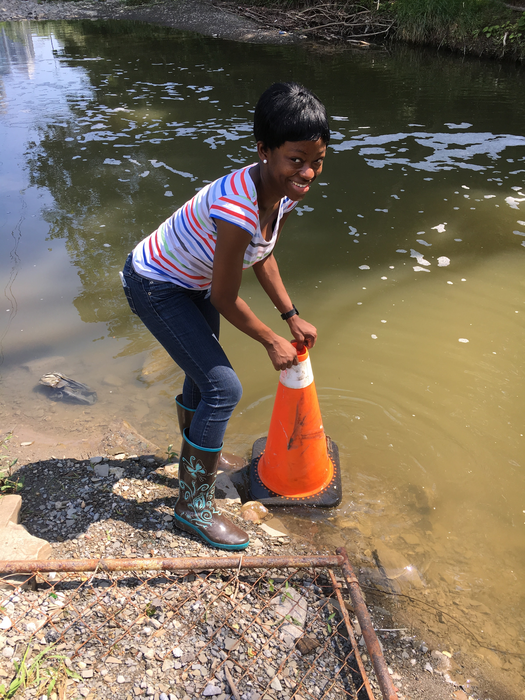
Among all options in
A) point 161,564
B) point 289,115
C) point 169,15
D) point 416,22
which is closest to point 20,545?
point 161,564

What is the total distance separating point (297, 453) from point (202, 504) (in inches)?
23.9

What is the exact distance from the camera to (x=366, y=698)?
170 cm

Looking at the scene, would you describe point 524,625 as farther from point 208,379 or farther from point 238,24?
point 238,24

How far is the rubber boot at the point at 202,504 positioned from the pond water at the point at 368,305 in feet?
1.67

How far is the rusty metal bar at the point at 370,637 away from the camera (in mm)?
1652

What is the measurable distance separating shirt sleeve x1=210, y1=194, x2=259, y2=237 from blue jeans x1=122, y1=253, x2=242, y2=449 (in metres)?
0.40

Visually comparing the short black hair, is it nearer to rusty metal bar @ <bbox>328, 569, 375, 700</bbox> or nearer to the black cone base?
rusty metal bar @ <bbox>328, 569, 375, 700</bbox>

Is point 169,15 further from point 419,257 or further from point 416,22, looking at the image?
point 419,257

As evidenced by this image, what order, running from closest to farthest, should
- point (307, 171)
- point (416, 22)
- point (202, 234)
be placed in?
point (307, 171) → point (202, 234) → point (416, 22)

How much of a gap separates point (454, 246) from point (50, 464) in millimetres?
4163

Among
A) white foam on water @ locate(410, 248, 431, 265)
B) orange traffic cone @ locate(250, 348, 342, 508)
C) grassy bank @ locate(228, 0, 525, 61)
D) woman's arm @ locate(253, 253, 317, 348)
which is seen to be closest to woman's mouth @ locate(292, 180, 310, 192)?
woman's arm @ locate(253, 253, 317, 348)

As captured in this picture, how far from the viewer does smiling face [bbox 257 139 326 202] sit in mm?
1645

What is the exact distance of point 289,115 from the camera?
1.58 m

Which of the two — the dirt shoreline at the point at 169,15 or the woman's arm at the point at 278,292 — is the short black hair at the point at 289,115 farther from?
the dirt shoreline at the point at 169,15
